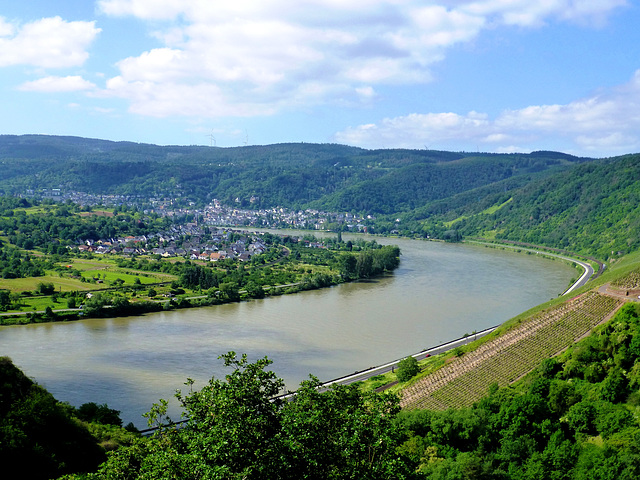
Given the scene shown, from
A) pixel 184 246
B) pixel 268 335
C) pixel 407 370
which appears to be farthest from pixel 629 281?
pixel 184 246

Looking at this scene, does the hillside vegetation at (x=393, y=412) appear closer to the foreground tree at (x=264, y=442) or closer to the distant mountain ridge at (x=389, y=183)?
the foreground tree at (x=264, y=442)

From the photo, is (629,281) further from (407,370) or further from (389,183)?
(389,183)

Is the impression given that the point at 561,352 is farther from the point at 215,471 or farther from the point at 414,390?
the point at 215,471

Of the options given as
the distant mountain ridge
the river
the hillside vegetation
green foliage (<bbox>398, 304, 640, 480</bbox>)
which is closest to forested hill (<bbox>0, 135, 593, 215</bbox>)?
the distant mountain ridge

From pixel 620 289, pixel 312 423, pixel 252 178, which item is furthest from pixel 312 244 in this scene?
pixel 252 178

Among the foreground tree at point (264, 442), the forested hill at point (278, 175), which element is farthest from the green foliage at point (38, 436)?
the forested hill at point (278, 175)

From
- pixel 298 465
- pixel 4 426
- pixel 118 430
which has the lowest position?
pixel 118 430
